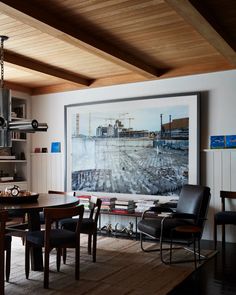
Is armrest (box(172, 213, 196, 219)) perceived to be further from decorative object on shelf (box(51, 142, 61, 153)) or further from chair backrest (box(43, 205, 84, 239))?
decorative object on shelf (box(51, 142, 61, 153))

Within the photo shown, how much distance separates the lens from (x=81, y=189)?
20.8 ft

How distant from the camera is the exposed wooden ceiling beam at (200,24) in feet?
9.58

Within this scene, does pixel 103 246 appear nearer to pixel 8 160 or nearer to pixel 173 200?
pixel 173 200

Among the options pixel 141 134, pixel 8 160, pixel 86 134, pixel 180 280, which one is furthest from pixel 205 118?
pixel 8 160

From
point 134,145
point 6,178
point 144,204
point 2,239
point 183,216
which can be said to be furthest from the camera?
point 6,178

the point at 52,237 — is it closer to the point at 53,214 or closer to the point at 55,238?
the point at 55,238

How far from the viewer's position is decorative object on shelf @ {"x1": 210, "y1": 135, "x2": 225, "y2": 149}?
5133 millimetres

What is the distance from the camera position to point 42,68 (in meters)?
5.33

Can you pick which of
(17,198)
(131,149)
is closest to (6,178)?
(131,149)

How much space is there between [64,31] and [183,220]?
8.69ft

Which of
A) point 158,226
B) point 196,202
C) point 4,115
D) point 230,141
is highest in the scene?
point 4,115

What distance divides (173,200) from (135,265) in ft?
5.23

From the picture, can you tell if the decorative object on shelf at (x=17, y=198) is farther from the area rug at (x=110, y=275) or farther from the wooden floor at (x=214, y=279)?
the wooden floor at (x=214, y=279)

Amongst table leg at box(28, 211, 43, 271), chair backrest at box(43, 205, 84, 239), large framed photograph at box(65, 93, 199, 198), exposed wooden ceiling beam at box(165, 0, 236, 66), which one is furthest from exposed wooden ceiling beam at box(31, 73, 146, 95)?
chair backrest at box(43, 205, 84, 239)
